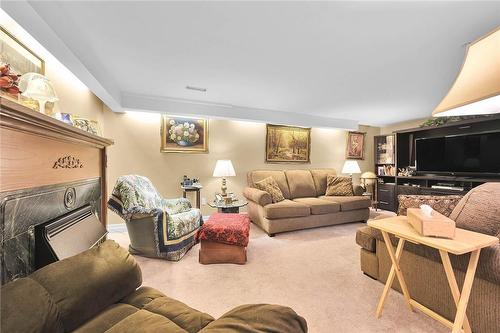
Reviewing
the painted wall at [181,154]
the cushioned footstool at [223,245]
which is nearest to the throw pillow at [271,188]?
the painted wall at [181,154]

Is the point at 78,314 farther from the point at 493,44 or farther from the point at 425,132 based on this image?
the point at 425,132

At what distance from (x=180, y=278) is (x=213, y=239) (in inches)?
19.1

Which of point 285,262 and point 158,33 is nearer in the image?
point 158,33

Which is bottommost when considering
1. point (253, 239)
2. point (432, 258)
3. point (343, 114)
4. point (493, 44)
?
point (253, 239)

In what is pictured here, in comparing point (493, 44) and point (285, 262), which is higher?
point (493, 44)

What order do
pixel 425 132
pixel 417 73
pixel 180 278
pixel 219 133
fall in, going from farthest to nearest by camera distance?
pixel 425 132
pixel 219 133
pixel 417 73
pixel 180 278

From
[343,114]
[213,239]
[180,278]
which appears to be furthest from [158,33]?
[343,114]

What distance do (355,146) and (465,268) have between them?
4521 mm

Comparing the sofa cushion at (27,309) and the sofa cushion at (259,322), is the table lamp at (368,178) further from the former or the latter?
the sofa cushion at (27,309)

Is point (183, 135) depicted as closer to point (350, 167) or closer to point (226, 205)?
point (226, 205)

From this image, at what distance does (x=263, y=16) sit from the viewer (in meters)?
1.59

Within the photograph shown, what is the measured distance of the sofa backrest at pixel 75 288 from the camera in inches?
28.7

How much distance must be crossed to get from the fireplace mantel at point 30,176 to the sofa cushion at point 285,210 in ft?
7.79

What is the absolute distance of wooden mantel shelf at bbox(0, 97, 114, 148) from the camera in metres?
0.84
